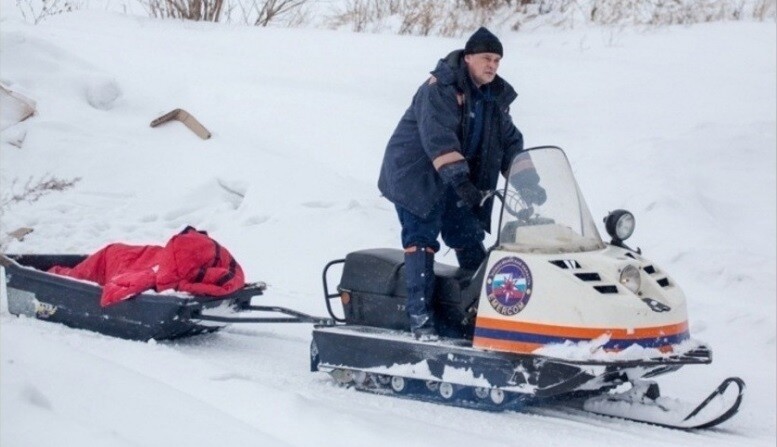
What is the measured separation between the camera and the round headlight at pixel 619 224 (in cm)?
473

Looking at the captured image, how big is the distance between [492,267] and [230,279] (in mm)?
1655

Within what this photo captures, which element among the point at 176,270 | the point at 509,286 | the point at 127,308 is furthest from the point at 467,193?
the point at 127,308

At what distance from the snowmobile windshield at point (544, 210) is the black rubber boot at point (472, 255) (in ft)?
1.83

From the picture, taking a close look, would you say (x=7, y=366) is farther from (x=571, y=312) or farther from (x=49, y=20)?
(x=49, y=20)

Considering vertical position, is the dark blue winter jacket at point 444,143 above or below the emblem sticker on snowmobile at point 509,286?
above

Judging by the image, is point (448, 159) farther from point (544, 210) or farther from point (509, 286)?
point (509, 286)

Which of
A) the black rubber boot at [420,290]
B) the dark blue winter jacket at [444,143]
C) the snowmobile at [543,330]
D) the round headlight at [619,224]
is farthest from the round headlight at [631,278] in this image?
the black rubber boot at [420,290]

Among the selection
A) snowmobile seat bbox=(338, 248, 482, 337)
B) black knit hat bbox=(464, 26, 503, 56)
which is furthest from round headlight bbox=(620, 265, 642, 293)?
black knit hat bbox=(464, 26, 503, 56)

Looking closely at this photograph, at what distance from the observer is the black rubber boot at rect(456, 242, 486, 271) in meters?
5.18

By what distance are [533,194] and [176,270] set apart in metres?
1.94

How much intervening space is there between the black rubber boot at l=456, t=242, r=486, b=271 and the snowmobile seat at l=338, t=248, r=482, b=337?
13 centimetres

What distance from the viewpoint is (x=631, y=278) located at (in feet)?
14.5

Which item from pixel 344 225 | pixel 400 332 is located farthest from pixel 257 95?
pixel 400 332

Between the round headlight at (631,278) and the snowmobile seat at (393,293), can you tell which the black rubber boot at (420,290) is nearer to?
the snowmobile seat at (393,293)
